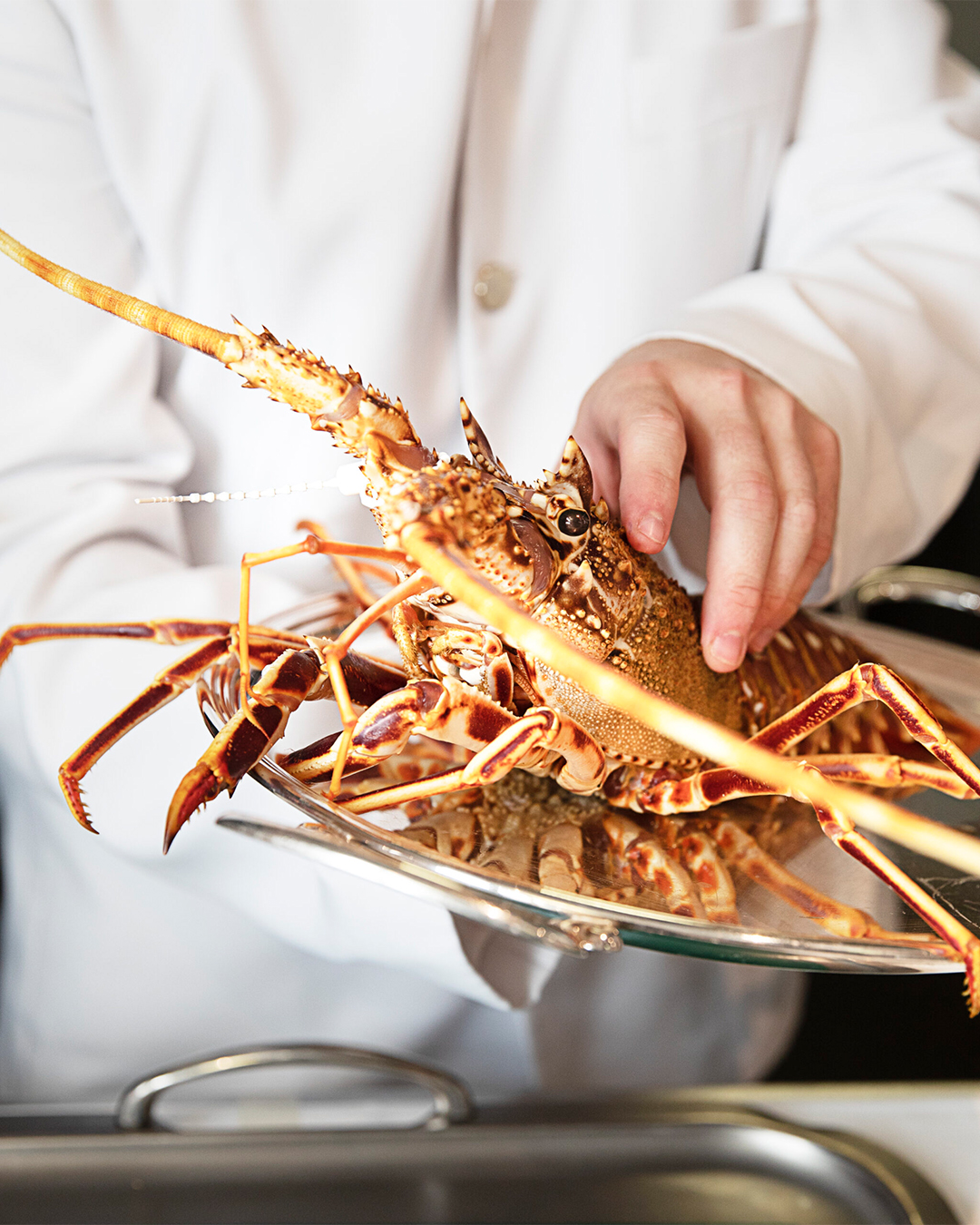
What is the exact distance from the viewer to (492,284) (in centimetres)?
81

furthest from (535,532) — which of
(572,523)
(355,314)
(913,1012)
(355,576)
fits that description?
(913,1012)

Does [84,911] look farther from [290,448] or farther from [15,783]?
[290,448]

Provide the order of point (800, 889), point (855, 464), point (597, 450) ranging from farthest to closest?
point (855, 464) < point (597, 450) < point (800, 889)

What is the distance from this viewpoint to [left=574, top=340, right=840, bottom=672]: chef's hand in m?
0.50

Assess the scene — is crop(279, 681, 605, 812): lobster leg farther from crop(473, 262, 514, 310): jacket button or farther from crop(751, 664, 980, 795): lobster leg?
crop(473, 262, 514, 310): jacket button

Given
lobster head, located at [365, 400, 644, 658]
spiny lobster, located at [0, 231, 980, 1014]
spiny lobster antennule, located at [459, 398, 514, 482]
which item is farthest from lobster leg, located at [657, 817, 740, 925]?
spiny lobster antennule, located at [459, 398, 514, 482]

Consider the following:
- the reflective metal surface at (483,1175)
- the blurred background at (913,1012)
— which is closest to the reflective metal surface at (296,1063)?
the reflective metal surface at (483,1175)

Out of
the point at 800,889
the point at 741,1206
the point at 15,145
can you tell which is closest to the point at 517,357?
the point at 15,145

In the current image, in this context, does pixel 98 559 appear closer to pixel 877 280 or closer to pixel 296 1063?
pixel 296 1063

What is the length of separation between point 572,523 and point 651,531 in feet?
0.15

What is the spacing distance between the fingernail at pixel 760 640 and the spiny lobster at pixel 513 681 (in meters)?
0.03

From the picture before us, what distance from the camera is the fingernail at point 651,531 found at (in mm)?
472

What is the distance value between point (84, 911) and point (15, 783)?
134mm

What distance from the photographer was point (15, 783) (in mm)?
852
